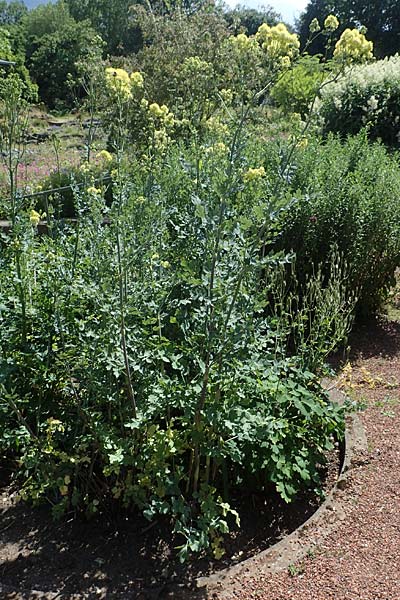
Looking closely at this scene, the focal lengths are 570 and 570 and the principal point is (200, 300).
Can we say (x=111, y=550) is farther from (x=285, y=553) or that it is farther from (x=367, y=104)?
(x=367, y=104)

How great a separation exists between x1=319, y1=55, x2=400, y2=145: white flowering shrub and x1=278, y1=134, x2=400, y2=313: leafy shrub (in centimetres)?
421

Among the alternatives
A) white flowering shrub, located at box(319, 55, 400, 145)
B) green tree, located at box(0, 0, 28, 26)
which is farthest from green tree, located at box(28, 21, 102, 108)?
white flowering shrub, located at box(319, 55, 400, 145)

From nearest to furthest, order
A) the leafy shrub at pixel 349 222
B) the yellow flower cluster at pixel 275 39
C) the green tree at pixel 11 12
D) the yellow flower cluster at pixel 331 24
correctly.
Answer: the yellow flower cluster at pixel 275 39
the yellow flower cluster at pixel 331 24
the leafy shrub at pixel 349 222
the green tree at pixel 11 12

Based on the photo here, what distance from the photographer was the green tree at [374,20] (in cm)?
3312

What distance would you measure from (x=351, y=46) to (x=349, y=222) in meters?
2.41

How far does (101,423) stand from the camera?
2498 millimetres

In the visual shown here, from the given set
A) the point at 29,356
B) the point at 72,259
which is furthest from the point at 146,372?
the point at 72,259

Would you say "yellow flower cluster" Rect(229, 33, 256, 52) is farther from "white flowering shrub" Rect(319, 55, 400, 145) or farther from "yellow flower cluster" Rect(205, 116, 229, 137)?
"white flowering shrub" Rect(319, 55, 400, 145)

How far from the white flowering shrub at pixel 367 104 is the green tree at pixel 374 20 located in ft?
80.8

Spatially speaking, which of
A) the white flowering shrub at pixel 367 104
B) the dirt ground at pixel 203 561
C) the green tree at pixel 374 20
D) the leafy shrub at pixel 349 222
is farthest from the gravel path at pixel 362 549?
the green tree at pixel 374 20

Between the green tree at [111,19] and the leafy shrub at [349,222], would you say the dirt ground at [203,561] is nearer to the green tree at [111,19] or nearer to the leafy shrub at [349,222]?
the leafy shrub at [349,222]

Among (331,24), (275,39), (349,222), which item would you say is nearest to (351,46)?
(331,24)

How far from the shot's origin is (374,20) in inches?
1382

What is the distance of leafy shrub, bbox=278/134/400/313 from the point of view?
4.68 meters
